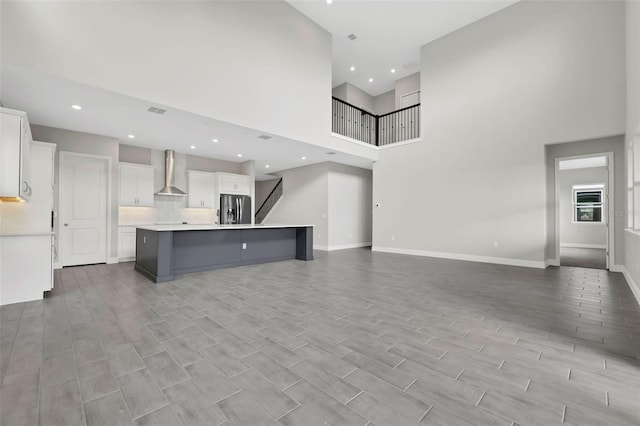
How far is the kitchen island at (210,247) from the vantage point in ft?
14.8

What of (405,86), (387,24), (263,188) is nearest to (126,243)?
(263,188)

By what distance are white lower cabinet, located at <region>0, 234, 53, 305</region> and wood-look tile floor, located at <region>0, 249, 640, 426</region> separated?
185 millimetres

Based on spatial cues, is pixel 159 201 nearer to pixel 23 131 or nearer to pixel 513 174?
pixel 23 131

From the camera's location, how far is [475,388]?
5.49 feet

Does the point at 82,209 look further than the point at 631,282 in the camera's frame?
Yes

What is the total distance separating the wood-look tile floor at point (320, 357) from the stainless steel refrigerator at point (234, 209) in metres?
4.60

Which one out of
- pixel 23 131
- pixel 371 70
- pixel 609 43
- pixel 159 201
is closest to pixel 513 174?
pixel 609 43

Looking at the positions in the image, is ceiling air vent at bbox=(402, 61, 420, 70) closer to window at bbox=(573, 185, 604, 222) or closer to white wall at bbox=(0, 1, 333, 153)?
white wall at bbox=(0, 1, 333, 153)

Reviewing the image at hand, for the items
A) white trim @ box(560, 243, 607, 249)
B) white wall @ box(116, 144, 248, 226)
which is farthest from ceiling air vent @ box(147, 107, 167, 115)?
white trim @ box(560, 243, 607, 249)

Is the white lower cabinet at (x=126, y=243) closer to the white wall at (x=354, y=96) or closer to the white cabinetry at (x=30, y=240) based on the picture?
the white cabinetry at (x=30, y=240)

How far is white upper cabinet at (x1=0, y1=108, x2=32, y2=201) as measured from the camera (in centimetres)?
309

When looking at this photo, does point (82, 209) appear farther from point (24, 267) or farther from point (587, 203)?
point (587, 203)

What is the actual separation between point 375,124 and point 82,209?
8.96 meters

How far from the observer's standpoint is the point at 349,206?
9656 millimetres
